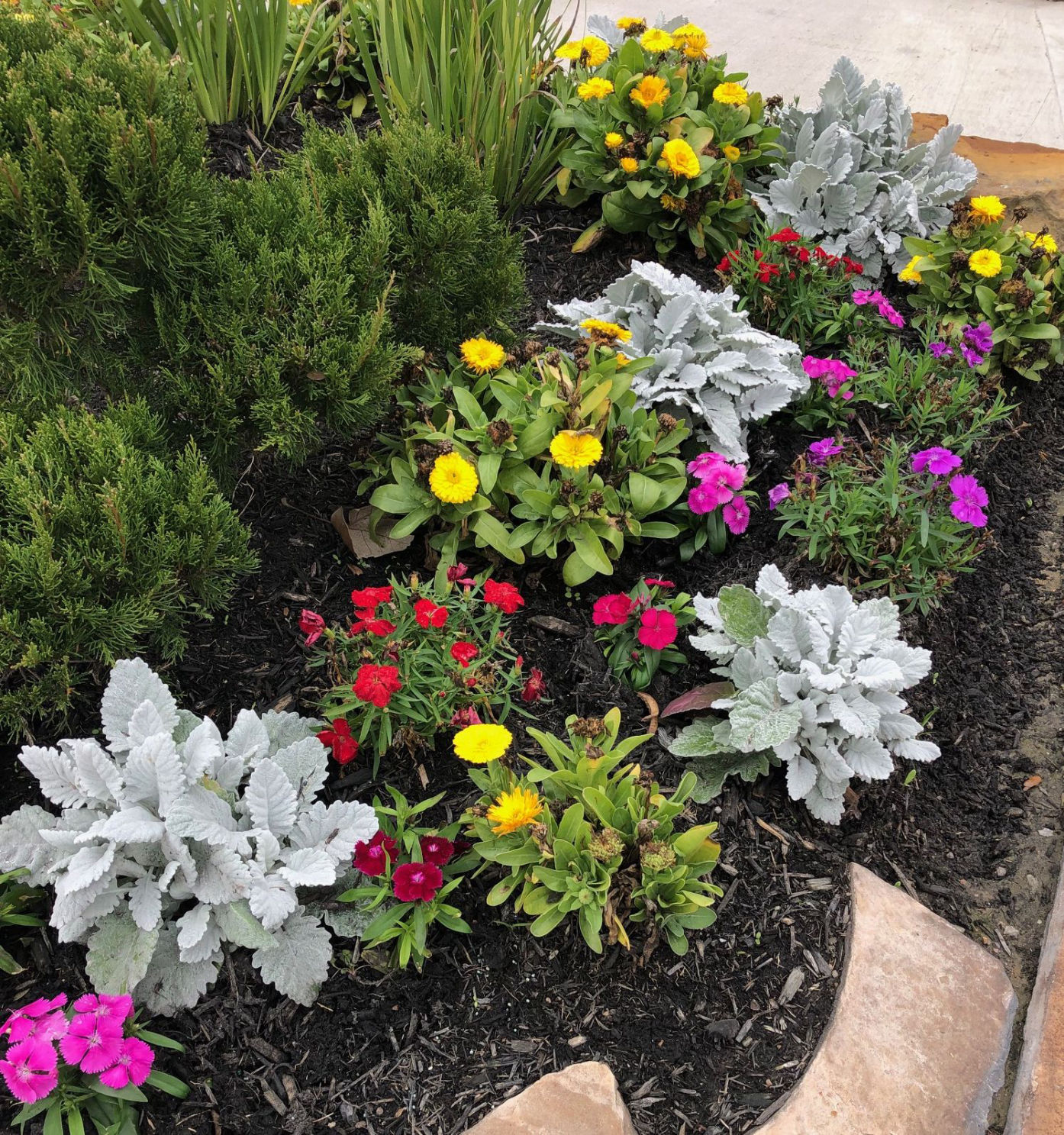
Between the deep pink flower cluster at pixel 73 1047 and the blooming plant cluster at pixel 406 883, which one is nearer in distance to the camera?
the deep pink flower cluster at pixel 73 1047

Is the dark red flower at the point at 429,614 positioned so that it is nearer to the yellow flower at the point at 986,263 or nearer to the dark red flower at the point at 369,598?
the dark red flower at the point at 369,598

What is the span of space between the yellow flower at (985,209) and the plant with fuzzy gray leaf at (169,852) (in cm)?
322

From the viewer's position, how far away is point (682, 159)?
348 centimetres

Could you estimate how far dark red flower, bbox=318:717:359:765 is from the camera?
7.19 ft

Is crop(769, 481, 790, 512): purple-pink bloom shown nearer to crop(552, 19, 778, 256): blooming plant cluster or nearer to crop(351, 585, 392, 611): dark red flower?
crop(351, 585, 392, 611): dark red flower

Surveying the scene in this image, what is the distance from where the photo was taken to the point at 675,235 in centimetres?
386

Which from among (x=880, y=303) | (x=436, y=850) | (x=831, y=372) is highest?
(x=880, y=303)

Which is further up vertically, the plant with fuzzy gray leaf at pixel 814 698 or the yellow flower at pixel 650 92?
the yellow flower at pixel 650 92

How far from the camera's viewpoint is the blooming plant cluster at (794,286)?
3393 millimetres

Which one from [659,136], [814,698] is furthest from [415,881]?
[659,136]

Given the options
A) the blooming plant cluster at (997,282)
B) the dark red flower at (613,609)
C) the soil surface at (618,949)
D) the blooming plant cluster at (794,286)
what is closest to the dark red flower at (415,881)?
the soil surface at (618,949)

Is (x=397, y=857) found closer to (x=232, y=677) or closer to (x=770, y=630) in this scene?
(x=232, y=677)

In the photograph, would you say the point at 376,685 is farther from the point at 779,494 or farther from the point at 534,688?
the point at 779,494

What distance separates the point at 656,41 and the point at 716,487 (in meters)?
2.12
